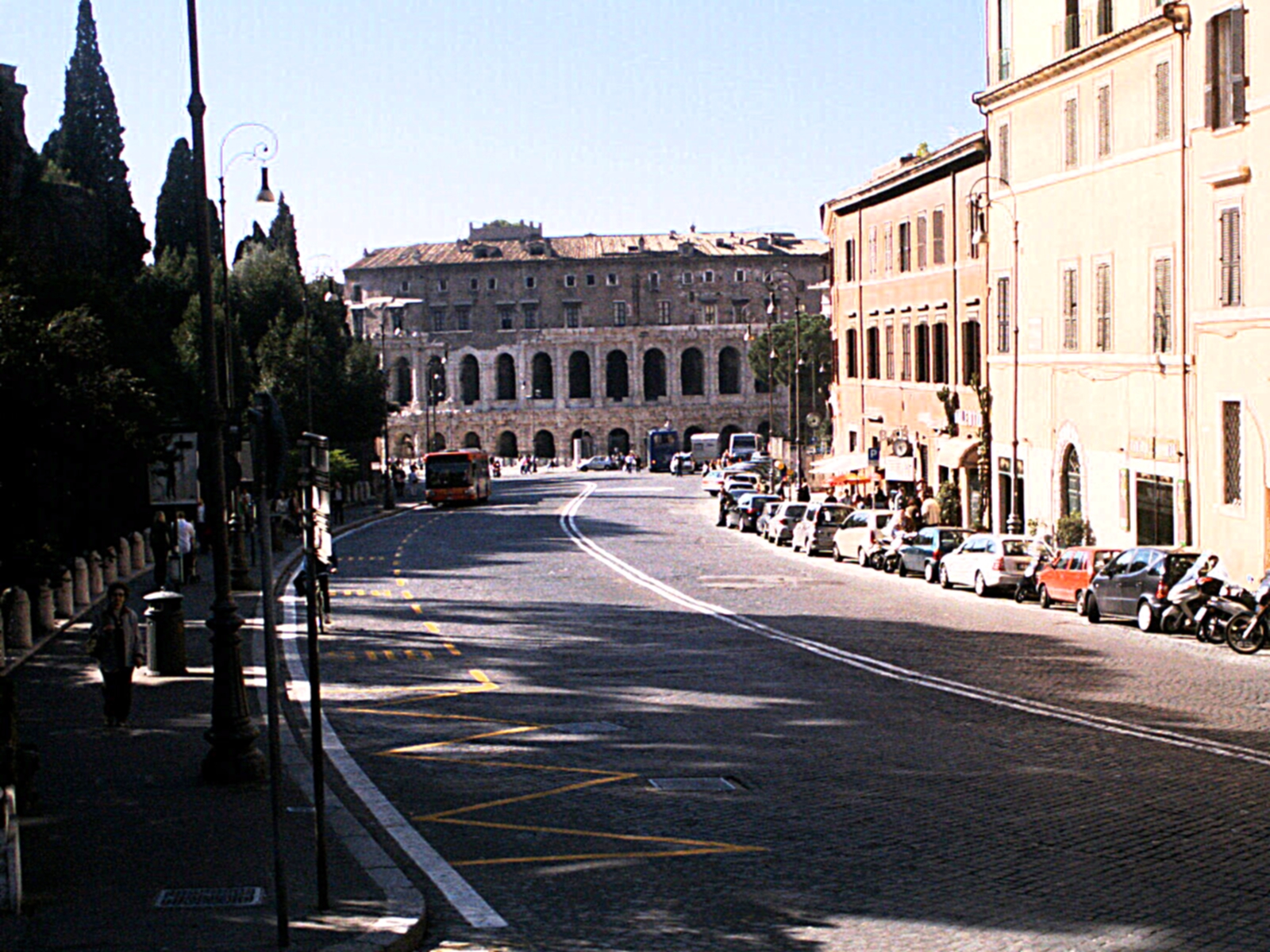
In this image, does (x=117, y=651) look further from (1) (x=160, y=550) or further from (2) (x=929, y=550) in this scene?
(2) (x=929, y=550)

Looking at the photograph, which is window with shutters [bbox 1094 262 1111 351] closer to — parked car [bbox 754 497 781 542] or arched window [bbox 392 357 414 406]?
parked car [bbox 754 497 781 542]

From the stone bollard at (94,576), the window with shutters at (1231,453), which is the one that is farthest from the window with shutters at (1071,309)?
the stone bollard at (94,576)

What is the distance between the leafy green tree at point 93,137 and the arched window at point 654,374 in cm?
8717

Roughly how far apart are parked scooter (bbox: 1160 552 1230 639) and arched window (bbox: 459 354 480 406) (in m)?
137

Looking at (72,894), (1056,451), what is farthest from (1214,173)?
(72,894)

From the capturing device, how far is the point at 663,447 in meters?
132

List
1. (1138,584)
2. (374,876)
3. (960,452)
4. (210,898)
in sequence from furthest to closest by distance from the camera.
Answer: (960,452), (1138,584), (374,876), (210,898)

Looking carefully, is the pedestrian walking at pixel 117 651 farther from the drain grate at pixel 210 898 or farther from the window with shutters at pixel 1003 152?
the window with shutters at pixel 1003 152

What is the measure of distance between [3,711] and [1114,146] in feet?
104

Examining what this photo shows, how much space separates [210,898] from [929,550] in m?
31.9

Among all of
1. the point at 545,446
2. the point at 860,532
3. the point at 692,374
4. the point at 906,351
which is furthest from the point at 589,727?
the point at 692,374

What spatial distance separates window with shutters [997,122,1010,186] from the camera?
46.2 metres

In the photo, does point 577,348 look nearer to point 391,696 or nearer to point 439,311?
point 439,311

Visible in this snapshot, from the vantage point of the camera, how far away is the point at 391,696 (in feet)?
68.1
